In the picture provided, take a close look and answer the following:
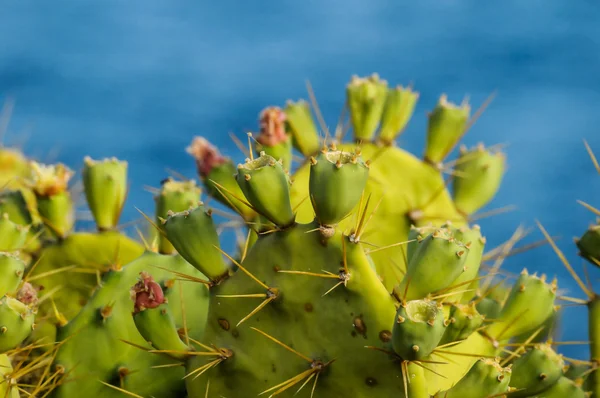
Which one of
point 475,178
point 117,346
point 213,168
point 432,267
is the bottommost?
point 117,346

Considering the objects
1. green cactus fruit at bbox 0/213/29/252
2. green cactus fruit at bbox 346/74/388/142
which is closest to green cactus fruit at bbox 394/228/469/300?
green cactus fruit at bbox 0/213/29/252

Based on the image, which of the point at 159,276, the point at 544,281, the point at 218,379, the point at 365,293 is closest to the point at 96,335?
the point at 159,276

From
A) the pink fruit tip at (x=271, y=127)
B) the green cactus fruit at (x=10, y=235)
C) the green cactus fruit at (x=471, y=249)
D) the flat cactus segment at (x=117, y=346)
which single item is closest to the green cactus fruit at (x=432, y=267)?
the green cactus fruit at (x=471, y=249)

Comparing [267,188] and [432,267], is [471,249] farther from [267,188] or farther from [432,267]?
[267,188]

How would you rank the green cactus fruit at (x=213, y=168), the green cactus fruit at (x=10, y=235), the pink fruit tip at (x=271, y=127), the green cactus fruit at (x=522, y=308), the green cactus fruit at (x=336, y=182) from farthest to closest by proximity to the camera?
the pink fruit tip at (x=271, y=127) < the green cactus fruit at (x=213, y=168) < the green cactus fruit at (x=10, y=235) < the green cactus fruit at (x=522, y=308) < the green cactus fruit at (x=336, y=182)

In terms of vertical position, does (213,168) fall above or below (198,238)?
below

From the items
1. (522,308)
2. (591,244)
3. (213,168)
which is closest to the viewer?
(522,308)

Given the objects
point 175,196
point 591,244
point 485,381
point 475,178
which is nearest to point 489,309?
point 591,244

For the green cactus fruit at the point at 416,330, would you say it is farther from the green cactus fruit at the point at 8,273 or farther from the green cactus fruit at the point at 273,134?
the green cactus fruit at the point at 273,134
